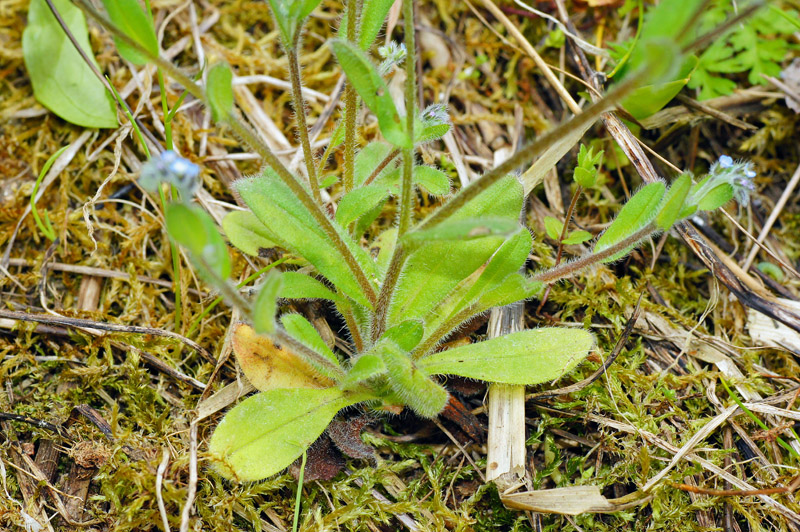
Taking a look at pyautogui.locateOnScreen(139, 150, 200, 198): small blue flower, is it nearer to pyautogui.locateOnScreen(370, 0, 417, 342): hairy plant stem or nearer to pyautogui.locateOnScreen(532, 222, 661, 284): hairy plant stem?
pyautogui.locateOnScreen(370, 0, 417, 342): hairy plant stem

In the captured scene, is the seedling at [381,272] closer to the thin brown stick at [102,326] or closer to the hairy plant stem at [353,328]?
the hairy plant stem at [353,328]

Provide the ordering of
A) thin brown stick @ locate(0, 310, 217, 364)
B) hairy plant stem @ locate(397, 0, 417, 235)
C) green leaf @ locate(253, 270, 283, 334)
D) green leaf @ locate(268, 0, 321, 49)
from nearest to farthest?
green leaf @ locate(253, 270, 283, 334)
hairy plant stem @ locate(397, 0, 417, 235)
green leaf @ locate(268, 0, 321, 49)
thin brown stick @ locate(0, 310, 217, 364)

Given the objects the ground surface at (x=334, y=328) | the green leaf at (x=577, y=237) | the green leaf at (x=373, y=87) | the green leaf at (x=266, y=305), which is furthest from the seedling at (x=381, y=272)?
the green leaf at (x=577, y=237)

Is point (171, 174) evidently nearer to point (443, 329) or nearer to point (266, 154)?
point (266, 154)

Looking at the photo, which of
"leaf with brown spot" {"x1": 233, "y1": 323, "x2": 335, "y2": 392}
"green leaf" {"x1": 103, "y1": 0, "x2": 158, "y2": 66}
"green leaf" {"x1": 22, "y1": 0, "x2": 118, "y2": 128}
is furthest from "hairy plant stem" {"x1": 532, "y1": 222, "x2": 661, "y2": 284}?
"green leaf" {"x1": 22, "y1": 0, "x2": 118, "y2": 128}

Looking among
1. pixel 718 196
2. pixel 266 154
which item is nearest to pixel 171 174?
pixel 266 154

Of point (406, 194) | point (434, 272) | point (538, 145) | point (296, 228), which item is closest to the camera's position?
point (538, 145)

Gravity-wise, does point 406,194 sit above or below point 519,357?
above
